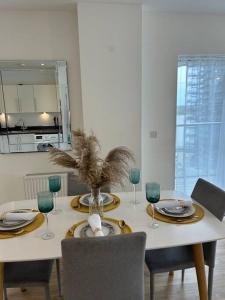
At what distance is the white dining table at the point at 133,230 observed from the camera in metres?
1.23

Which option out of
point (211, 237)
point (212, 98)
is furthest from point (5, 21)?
point (211, 237)

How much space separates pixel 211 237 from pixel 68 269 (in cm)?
80

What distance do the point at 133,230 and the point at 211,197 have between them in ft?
2.25

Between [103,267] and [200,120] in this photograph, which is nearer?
[103,267]

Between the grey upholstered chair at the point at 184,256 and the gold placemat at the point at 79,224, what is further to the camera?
the grey upholstered chair at the point at 184,256

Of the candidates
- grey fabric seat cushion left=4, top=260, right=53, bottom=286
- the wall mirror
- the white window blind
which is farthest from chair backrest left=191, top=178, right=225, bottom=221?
the wall mirror

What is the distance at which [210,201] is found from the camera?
1.72 metres

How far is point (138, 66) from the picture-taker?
2.68 metres

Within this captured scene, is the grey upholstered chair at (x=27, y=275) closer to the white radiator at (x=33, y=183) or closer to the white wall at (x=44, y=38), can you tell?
the white radiator at (x=33, y=183)

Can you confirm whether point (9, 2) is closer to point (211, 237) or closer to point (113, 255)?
point (113, 255)

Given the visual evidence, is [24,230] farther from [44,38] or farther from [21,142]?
[44,38]

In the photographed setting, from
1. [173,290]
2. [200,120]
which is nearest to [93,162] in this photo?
[173,290]

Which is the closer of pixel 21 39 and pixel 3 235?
pixel 3 235

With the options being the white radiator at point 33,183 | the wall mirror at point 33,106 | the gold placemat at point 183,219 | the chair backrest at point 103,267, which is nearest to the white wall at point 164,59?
the wall mirror at point 33,106
